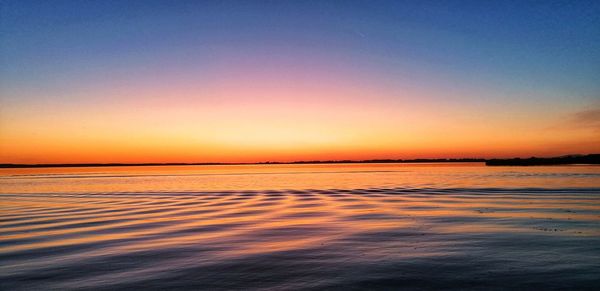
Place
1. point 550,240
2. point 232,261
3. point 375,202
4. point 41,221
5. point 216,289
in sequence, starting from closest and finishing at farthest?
point 216,289 < point 232,261 < point 550,240 < point 41,221 < point 375,202

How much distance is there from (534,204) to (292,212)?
11882 mm

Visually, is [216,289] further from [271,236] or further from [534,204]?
[534,204]

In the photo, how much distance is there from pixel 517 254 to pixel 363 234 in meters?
4.27

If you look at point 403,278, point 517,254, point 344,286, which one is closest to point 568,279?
point 517,254

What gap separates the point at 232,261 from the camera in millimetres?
9055

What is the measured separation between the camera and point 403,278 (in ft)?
24.7

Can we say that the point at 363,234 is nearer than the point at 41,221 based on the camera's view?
Yes

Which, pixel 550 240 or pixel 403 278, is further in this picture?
pixel 550 240

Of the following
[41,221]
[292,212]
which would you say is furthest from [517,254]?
[41,221]

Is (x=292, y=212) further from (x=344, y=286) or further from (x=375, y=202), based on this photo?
(x=344, y=286)

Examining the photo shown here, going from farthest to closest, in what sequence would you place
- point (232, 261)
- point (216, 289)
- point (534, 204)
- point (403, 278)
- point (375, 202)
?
point (375, 202) < point (534, 204) < point (232, 261) < point (403, 278) < point (216, 289)

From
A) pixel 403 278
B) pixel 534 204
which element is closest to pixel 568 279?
pixel 403 278

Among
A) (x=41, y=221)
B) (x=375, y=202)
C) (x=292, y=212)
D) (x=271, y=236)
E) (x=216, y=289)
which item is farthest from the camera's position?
(x=375, y=202)

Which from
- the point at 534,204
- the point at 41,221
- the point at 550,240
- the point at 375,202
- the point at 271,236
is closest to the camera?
the point at 550,240
